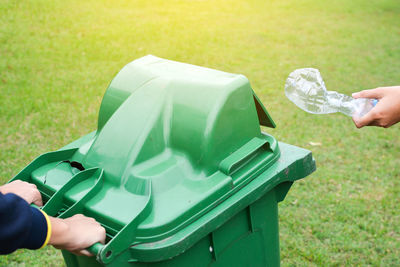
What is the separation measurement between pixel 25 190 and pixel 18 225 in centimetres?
48

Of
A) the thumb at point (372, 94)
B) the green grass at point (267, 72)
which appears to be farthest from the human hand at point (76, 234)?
the green grass at point (267, 72)

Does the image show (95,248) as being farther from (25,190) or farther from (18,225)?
(25,190)

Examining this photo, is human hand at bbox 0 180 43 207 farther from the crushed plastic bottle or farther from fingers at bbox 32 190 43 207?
the crushed plastic bottle

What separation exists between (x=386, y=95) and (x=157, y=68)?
1.15m

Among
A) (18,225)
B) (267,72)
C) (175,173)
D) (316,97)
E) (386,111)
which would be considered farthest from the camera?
(267,72)

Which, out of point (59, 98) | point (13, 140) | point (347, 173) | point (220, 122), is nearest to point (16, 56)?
point (59, 98)

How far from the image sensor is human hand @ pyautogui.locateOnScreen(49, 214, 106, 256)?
4.66ft

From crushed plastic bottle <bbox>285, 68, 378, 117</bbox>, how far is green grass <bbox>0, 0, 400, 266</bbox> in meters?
1.13

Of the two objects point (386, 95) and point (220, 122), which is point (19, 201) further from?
point (386, 95)

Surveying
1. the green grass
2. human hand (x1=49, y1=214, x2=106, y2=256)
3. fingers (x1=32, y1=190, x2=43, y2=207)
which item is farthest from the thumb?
fingers (x1=32, y1=190, x2=43, y2=207)

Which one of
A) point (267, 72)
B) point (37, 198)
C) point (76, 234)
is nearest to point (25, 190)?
point (37, 198)

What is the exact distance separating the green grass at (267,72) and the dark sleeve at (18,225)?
5.75 ft

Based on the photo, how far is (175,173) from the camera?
1.74 meters

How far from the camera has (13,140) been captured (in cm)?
444
